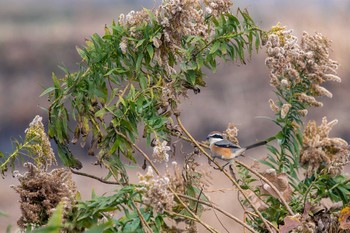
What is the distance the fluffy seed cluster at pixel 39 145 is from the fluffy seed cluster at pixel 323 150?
10.6 inches

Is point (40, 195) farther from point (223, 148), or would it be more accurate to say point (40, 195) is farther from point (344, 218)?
point (344, 218)

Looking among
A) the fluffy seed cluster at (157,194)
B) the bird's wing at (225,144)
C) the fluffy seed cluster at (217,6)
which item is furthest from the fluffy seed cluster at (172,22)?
the fluffy seed cluster at (157,194)

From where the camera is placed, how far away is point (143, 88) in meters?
0.93

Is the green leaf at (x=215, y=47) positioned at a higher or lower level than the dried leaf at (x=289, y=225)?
higher

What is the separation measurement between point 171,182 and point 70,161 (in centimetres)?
12

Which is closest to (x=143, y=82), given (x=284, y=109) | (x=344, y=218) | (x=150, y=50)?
(x=150, y=50)

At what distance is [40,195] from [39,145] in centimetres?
9

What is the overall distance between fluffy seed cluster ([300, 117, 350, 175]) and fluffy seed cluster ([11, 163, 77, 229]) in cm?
25

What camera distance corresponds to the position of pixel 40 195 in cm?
83

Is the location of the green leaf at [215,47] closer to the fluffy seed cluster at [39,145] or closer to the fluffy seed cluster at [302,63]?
the fluffy seed cluster at [302,63]

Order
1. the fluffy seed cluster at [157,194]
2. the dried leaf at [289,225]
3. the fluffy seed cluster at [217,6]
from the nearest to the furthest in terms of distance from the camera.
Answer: the fluffy seed cluster at [157,194] < the dried leaf at [289,225] < the fluffy seed cluster at [217,6]

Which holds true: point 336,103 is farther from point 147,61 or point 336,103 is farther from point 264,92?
point 147,61

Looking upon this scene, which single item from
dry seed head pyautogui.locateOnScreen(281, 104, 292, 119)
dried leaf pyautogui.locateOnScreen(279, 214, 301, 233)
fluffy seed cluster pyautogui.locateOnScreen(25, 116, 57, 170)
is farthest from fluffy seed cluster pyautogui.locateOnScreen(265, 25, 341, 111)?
fluffy seed cluster pyautogui.locateOnScreen(25, 116, 57, 170)

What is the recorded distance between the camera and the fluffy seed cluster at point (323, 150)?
864mm
